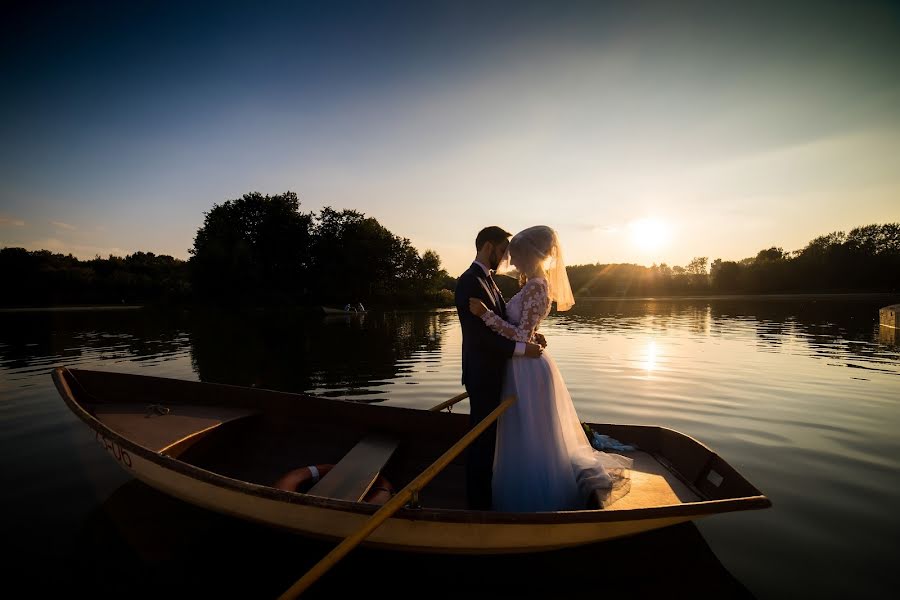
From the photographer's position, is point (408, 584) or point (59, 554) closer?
point (408, 584)

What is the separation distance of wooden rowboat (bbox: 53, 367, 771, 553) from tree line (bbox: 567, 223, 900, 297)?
102 m

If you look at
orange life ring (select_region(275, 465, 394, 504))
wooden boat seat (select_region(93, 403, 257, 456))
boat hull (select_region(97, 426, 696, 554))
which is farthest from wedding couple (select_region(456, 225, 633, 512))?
wooden boat seat (select_region(93, 403, 257, 456))

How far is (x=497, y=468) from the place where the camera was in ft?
14.0

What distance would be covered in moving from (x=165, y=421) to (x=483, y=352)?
4948mm

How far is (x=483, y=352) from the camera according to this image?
13.8 feet

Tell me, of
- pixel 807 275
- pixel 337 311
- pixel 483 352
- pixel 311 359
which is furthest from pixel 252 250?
pixel 807 275

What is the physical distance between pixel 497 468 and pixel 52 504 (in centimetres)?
581

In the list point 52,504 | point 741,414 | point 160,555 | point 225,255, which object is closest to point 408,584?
point 160,555

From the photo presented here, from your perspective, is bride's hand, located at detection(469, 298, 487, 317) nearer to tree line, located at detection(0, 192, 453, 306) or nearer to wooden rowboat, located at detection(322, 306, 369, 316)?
wooden rowboat, located at detection(322, 306, 369, 316)

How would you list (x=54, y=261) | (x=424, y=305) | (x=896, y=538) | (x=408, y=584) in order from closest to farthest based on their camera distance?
(x=408, y=584), (x=896, y=538), (x=424, y=305), (x=54, y=261)

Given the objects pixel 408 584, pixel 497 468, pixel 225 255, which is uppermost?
pixel 225 255

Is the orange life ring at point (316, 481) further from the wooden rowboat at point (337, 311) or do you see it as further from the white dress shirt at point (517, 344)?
the wooden rowboat at point (337, 311)

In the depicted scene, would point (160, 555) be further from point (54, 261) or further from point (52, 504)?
point (54, 261)

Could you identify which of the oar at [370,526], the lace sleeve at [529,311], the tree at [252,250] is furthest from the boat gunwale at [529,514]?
the tree at [252,250]
